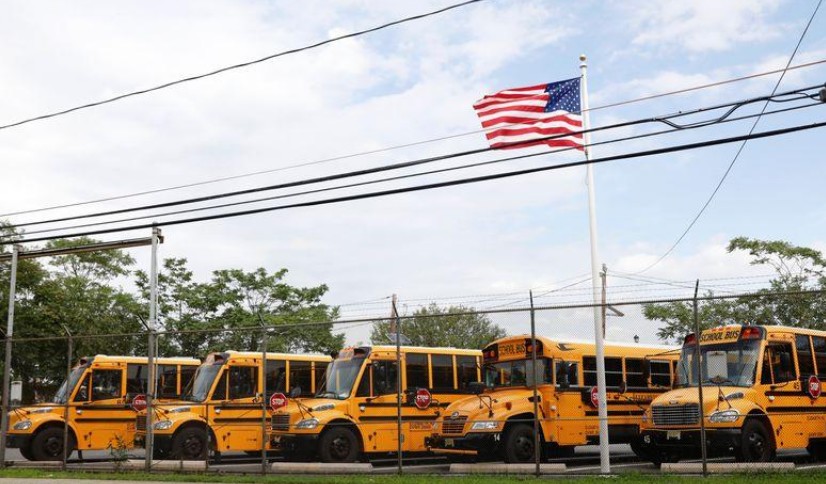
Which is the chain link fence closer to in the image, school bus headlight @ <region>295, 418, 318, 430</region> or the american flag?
school bus headlight @ <region>295, 418, 318, 430</region>

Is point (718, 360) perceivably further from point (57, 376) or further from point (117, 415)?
point (57, 376)

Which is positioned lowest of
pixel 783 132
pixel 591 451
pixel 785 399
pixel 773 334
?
pixel 591 451

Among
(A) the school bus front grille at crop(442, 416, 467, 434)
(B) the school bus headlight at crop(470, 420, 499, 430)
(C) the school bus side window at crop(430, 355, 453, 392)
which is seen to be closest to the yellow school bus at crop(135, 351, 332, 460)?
(C) the school bus side window at crop(430, 355, 453, 392)

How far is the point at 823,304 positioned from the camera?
1981 cm

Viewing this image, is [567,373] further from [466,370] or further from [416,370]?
[416,370]

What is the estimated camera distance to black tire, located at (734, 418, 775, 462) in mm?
14555

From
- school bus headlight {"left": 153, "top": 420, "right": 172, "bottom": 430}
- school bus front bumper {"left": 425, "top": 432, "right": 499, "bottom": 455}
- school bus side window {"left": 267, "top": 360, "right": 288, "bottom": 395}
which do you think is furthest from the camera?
school bus side window {"left": 267, "top": 360, "right": 288, "bottom": 395}

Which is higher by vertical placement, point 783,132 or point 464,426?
point 783,132

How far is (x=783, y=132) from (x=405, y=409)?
10.2 meters

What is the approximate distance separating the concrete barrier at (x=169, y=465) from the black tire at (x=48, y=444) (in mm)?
3679

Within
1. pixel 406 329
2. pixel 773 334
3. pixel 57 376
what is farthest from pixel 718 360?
pixel 57 376

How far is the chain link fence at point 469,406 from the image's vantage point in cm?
1521

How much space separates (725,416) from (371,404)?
7.66 m

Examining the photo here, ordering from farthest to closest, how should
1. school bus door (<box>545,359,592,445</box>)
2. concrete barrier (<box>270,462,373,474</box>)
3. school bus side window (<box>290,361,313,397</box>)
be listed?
school bus side window (<box>290,361,313,397</box>)
school bus door (<box>545,359,592,445</box>)
concrete barrier (<box>270,462,373,474</box>)
